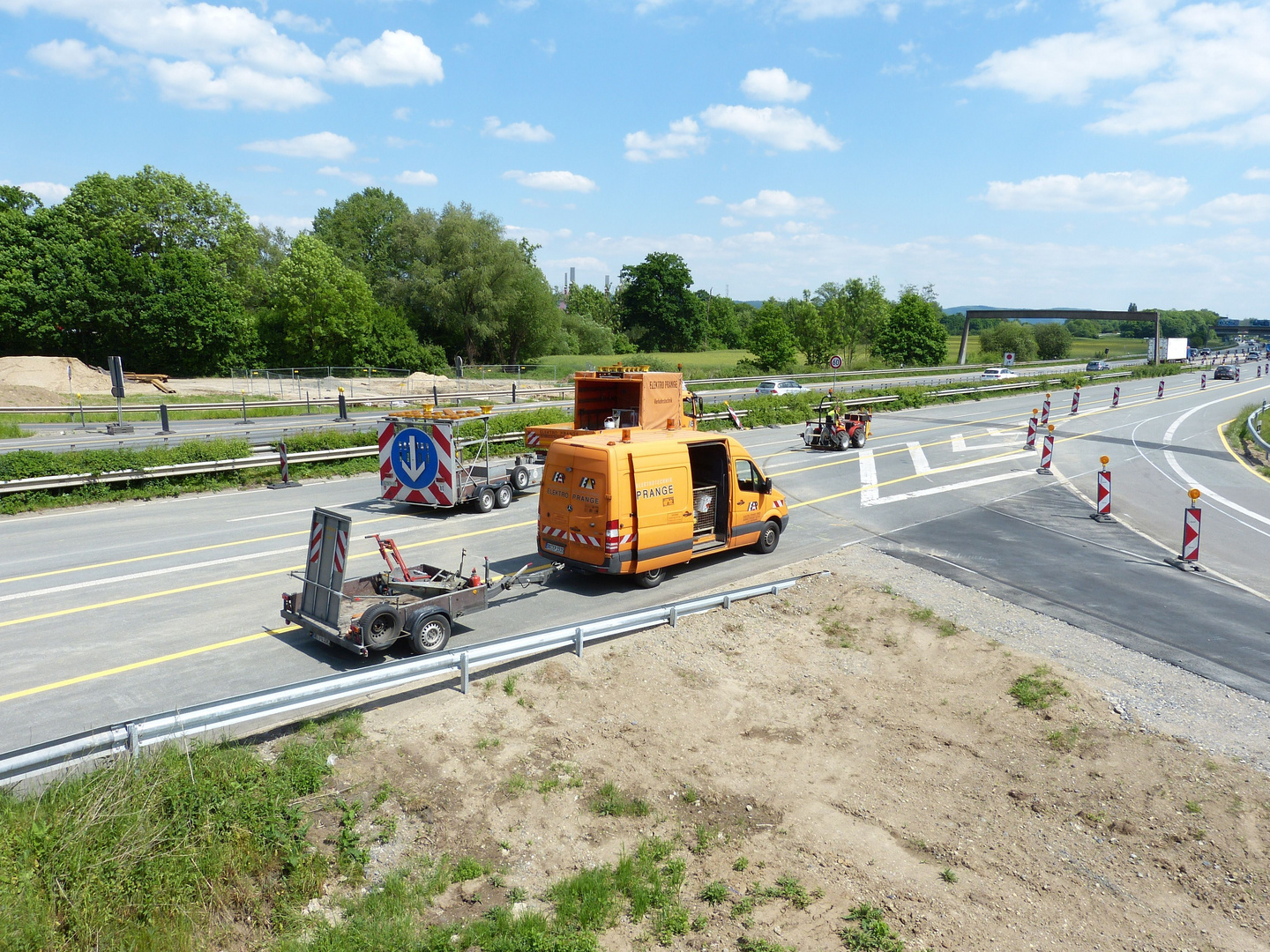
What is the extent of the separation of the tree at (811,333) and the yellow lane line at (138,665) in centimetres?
7892

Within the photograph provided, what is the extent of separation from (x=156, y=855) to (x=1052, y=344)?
444 feet

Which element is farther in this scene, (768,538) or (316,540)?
(768,538)

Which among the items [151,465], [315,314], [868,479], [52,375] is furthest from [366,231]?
[868,479]

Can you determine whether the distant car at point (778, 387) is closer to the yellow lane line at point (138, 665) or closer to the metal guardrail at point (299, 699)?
the metal guardrail at point (299, 699)

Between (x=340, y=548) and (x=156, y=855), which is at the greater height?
(x=340, y=548)

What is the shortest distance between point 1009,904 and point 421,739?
5087mm

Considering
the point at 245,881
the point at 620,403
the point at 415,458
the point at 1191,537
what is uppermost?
the point at 620,403

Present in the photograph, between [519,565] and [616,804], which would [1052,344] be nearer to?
[519,565]

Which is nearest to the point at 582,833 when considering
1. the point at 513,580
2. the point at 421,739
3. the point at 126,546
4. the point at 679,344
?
the point at 421,739

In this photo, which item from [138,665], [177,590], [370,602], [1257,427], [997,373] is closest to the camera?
[138,665]

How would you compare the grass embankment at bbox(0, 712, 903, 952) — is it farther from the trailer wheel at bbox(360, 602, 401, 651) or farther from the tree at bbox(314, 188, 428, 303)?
the tree at bbox(314, 188, 428, 303)

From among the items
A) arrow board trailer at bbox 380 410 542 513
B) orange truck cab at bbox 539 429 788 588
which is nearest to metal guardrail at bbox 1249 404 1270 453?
orange truck cab at bbox 539 429 788 588

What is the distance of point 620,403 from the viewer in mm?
20922

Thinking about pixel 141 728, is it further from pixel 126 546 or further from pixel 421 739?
pixel 126 546
